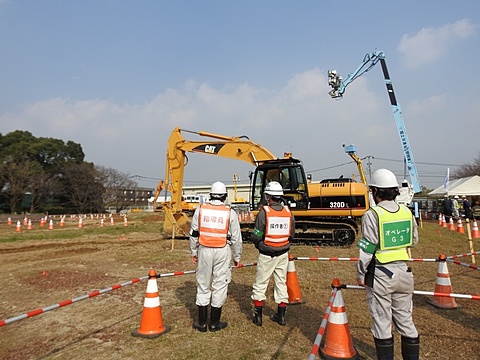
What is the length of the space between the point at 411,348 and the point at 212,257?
2.29 meters

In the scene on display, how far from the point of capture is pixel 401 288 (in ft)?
9.17

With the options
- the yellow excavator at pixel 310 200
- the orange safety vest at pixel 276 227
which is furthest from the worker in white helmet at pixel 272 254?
the yellow excavator at pixel 310 200

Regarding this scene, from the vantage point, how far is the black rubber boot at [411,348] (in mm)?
2801

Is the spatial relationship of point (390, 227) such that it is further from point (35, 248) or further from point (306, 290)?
point (35, 248)

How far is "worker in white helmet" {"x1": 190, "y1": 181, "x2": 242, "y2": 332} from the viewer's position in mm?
3988

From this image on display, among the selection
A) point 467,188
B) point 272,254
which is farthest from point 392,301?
point 467,188

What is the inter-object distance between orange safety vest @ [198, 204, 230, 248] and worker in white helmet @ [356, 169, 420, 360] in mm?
1761

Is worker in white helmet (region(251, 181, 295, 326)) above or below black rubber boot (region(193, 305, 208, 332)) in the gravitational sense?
above

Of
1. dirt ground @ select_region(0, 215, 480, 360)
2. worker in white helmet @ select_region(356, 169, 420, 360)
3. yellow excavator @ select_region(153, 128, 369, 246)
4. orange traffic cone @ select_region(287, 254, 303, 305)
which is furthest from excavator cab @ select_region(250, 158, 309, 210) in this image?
worker in white helmet @ select_region(356, 169, 420, 360)

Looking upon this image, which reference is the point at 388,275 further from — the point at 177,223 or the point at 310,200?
the point at 177,223

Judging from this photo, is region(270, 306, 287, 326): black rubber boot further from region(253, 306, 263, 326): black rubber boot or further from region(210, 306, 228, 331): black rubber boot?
region(210, 306, 228, 331): black rubber boot

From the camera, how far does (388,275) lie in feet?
9.14

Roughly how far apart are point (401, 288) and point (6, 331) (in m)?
4.74

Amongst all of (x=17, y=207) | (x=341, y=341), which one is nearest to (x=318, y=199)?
(x=341, y=341)
